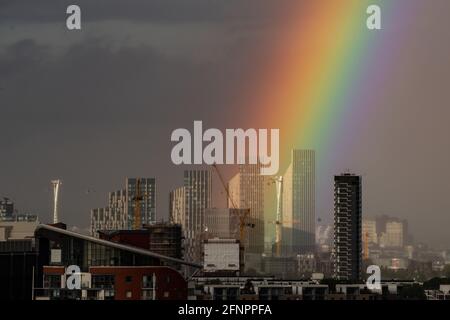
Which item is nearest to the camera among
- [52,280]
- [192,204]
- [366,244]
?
[52,280]

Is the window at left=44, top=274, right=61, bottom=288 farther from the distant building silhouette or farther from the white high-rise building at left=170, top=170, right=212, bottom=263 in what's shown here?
the white high-rise building at left=170, top=170, right=212, bottom=263

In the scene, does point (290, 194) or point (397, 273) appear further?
point (290, 194)

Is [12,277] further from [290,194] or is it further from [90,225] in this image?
[290,194]

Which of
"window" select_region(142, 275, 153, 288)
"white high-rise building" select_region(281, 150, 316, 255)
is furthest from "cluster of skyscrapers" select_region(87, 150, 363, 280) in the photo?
"window" select_region(142, 275, 153, 288)

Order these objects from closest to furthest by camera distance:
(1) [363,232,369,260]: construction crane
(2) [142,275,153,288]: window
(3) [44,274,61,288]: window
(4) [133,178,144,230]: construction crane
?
(3) [44,274,61,288]: window, (2) [142,275,153,288]: window, (4) [133,178,144,230]: construction crane, (1) [363,232,369,260]: construction crane

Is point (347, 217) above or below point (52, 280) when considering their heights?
above

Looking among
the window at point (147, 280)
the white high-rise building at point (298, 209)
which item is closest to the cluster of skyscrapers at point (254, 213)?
the white high-rise building at point (298, 209)

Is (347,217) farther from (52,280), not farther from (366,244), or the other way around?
(52,280)

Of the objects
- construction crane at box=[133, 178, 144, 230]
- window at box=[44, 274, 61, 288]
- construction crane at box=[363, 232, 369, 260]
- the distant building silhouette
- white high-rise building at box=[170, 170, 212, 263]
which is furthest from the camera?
white high-rise building at box=[170, 170, 212, 263]

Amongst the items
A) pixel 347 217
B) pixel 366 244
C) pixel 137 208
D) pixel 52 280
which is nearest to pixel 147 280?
pixel 52 280

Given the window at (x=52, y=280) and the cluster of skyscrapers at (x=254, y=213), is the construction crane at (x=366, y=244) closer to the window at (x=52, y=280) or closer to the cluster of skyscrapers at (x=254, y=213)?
the cluster of skyscrapers at (x=254, y=213)

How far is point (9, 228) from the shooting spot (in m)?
72.1
